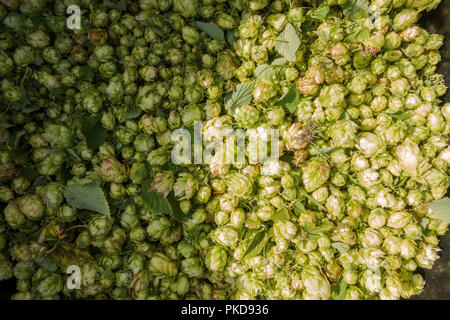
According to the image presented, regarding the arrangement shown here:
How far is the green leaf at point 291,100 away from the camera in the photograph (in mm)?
2484

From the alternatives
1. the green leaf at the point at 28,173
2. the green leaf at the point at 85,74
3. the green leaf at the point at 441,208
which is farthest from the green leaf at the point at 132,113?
the green leaf at the point at 441,208

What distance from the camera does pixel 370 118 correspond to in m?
2.51

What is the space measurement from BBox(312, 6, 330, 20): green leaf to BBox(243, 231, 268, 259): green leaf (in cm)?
195

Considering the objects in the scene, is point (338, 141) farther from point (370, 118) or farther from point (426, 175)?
point (426, 175)

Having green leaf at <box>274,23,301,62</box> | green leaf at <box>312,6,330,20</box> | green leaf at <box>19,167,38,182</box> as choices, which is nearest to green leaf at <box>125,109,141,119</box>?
green leaf at <box>19,167,38,182</box>

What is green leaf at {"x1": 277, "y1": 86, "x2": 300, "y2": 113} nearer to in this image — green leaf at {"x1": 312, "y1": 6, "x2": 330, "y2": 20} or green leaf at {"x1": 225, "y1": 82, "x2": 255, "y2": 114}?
green leaf at {"x1": 225, "y1": 82, "x2": 255, "y2": 114}

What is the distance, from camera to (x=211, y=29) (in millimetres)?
2588

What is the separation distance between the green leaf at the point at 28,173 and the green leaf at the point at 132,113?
2.92 ft

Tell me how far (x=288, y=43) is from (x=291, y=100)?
485 mm

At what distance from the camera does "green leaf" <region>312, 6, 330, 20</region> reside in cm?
248

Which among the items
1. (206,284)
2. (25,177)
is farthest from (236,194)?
(25,177)

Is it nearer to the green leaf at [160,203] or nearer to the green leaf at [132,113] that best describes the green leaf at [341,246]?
the green leaf at [160,203]

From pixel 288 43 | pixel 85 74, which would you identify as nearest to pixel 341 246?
pixel 288 43
